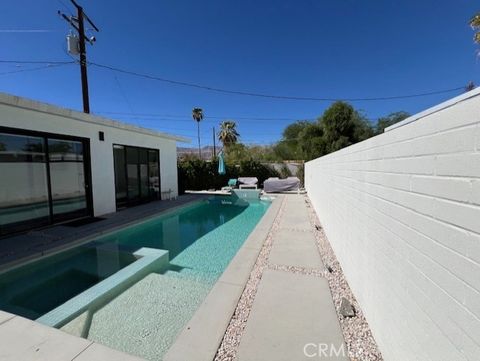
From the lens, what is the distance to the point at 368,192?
7.67 ft

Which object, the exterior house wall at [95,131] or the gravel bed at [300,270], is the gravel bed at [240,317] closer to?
the gravel bed at [300,270]

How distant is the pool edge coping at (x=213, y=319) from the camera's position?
1996mm

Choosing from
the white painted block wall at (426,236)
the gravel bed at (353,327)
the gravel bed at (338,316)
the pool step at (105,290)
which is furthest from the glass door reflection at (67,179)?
the white painted block wall at (426,236)

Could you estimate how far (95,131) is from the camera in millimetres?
7539

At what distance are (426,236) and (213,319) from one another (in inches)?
79.9

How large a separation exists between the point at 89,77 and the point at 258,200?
29.7 ft

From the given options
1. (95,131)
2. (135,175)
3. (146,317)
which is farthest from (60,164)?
(146,317)

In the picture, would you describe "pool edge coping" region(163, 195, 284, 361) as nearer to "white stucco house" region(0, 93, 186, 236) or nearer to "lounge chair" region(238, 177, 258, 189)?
"white stucco house" region(0, 93, 186, 236)

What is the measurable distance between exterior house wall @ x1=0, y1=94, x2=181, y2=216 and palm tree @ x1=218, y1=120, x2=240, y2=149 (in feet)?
79.9

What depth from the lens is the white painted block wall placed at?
37.6 inches

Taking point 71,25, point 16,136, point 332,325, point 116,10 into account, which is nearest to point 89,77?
point 71,25

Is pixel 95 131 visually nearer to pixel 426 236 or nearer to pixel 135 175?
pixel 135 175

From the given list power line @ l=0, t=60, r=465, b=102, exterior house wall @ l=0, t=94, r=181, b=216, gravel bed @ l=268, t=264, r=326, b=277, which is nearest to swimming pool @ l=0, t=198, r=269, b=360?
gravel bed @ l=268, t=264, r=326, b=277

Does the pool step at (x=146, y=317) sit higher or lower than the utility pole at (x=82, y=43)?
lower
